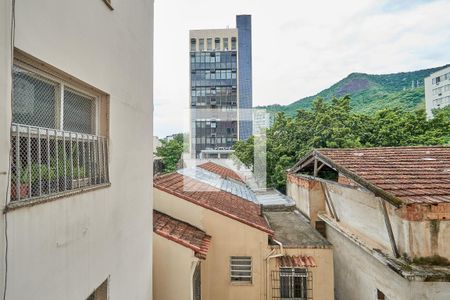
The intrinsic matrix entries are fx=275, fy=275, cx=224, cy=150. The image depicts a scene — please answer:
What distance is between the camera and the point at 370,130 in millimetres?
22844

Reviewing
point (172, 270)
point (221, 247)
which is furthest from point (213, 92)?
point (172, 270)

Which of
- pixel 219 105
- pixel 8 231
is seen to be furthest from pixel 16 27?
pixel 219 105

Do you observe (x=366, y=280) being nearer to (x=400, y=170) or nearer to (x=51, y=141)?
(x=400, y=170)

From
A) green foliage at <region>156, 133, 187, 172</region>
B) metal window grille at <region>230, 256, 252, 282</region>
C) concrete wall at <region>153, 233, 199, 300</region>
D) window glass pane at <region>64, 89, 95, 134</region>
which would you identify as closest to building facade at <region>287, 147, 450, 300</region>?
metal window grille at <region>230, 256, 252, 282</region>

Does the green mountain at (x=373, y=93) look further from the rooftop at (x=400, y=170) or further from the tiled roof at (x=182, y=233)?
the tiled roof at (x=182, y=233)

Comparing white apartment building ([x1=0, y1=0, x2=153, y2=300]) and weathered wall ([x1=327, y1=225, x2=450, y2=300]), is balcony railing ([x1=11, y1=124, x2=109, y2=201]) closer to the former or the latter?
white apartment building ([x1=0, y1=0, x2=153, y2=300])

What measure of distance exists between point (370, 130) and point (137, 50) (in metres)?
22.6

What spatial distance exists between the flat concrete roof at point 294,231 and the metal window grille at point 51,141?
7.20m

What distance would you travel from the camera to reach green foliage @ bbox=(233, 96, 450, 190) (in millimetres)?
20359

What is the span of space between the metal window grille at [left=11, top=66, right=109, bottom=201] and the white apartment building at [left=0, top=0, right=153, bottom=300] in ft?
0.03

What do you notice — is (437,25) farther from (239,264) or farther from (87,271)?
(87,271)

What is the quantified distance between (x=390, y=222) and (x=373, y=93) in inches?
2124

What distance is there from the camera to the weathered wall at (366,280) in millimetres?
5488

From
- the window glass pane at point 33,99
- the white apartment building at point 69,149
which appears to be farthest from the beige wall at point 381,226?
the window glass pane at point 33,99
